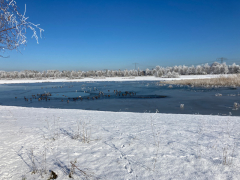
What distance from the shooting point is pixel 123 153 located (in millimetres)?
3875

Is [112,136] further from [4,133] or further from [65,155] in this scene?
[4,133]

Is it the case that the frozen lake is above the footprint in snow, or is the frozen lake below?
below

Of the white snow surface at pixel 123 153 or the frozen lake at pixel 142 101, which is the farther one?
the frozen lake at pixel 142 101

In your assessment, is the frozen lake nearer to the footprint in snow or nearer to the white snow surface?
the white snow surface

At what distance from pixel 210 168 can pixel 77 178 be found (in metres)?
2.68

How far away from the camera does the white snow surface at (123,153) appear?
10.3 ft

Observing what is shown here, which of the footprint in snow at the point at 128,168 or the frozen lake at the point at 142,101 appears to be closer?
the footprint in snow at the point at 128,168

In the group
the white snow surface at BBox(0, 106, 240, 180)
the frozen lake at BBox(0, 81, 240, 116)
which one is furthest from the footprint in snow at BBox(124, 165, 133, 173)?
the frozen lake at BBox(0, 81, 240, 116)

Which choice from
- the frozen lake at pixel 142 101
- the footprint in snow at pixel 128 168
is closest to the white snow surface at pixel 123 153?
the footprint in snow at pixel 128 168

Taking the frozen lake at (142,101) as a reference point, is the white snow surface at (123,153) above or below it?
above

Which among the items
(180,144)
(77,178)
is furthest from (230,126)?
(77,178)

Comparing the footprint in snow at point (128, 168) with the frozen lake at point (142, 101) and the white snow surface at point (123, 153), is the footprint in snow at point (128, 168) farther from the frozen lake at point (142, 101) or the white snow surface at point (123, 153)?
the frozen lake at point (142, 101)

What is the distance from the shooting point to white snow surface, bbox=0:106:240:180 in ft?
10.3

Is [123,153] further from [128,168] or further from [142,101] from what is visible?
[142,101]
